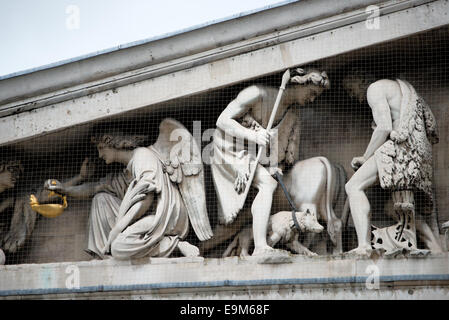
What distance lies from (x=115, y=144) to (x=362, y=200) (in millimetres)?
2178

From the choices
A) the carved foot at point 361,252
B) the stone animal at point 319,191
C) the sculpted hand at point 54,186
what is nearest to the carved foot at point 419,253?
the carved foot at point 361,252

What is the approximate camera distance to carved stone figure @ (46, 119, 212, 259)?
41.5 ft

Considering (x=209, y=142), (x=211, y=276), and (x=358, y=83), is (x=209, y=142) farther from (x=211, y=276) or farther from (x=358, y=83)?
(x=358, y=83)

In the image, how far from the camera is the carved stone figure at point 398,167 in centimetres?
1243

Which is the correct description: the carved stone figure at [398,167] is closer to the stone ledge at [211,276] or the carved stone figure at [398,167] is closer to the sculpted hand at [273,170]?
the stone ledge at [211,276]

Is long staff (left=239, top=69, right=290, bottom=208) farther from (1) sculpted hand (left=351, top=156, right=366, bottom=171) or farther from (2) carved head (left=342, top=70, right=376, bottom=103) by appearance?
(1) sculpted hand (left=351, top=156, right=366, bottom=171)

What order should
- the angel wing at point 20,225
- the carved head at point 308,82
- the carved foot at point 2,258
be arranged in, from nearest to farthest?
1. the carved head at point 308,82
2. the carved foot at point 2,258
3. the angel wing at point 20,225

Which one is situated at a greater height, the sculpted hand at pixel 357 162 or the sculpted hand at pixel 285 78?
the sculpted hand at pixel 285 78

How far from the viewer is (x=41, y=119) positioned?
43.2ft

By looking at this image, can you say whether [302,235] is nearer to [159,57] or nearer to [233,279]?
[233,279]

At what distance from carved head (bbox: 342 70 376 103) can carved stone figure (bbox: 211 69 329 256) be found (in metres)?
0.22

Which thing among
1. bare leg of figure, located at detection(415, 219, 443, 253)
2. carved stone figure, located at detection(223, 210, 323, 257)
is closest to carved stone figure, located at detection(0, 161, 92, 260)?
carved stone figure, located at detection(223, 210, 323, 257)

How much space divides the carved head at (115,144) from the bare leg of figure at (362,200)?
1863 mm
